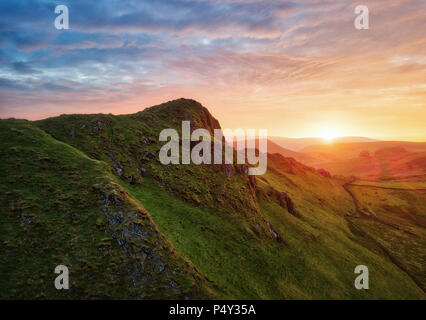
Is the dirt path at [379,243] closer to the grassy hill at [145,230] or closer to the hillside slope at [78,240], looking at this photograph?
the grassy hill at [145,230]

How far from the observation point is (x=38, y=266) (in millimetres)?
15641

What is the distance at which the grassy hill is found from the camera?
16453 millimetres

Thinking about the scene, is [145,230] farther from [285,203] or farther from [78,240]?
[285,203]

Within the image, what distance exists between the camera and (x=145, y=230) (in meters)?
19.3

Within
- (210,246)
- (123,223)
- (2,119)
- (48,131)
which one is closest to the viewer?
(123,223)

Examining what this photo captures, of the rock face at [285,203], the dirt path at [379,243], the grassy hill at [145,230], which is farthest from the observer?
the rock face at [285,203]

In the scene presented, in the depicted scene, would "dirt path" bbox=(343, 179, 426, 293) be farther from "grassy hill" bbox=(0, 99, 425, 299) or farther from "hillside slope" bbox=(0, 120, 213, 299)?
"hillside slope" bbox=(0, 120, 213, 299)

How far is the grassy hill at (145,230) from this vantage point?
16453mm

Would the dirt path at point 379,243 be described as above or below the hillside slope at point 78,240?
below

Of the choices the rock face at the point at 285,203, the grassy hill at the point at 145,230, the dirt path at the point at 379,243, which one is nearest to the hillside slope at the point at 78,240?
the grassy hill at the point at 145,230

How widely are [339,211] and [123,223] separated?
78440 mm

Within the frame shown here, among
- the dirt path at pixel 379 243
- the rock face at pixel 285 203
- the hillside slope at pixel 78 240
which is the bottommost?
the dirt path at pixel 379 243
